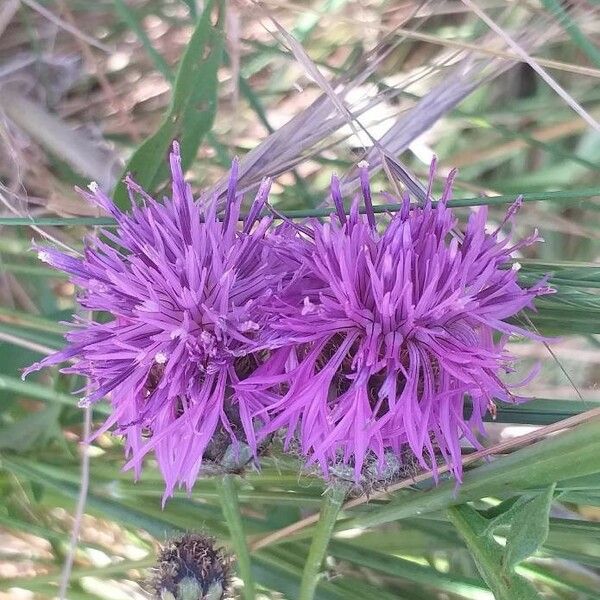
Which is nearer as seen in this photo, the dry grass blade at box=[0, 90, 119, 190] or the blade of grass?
the blade of grass

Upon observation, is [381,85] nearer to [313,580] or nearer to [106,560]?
[313,580]

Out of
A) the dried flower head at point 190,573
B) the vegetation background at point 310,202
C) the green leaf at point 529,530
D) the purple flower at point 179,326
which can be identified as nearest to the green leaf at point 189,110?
the vegetation background at point 310,202

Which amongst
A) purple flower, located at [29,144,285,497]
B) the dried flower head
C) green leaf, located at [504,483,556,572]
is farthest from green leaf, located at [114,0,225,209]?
green leaf, located at [504,483,556,572]

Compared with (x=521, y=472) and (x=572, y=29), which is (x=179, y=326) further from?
(x=572, y=29)

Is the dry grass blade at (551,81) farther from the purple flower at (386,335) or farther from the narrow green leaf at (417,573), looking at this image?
the narrow green leaf at (417,573)

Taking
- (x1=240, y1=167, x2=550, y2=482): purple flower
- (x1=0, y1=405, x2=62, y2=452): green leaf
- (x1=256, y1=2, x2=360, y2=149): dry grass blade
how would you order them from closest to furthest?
1. (x1=240, y1=167, x2=550, y2=482): purple flower
2. (x1=256, y1=2, x2=360, y2=149): dry grass blade
3. (x1=0, y1=405, x2=62, y2=452): green leaf

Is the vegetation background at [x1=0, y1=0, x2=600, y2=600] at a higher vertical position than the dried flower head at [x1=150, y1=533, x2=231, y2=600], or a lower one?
higher

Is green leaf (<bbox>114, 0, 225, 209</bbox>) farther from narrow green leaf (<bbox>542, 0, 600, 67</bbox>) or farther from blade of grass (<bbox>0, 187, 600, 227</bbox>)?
narrow green leaf (<bbox>542, 0, 600, 67</bbox>)
